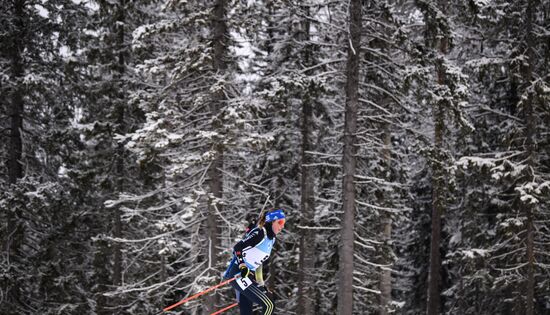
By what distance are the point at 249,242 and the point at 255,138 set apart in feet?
15.6

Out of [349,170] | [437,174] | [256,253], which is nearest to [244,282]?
[256,253]

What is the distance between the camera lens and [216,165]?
551 inches

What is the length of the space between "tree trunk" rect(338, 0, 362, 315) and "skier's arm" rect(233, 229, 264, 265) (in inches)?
192

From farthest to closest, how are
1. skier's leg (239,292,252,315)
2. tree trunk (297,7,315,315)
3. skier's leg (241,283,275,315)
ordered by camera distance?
tree trunk (297,7,315,315)
skier's leg (239,292,252,315)
skier's leg (241,283,275,315)

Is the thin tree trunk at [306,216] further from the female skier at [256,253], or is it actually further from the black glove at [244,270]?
the black glove at [244,270]

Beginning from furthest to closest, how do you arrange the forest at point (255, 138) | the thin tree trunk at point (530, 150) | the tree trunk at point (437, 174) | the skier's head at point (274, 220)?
the thin tree trunk at point (530, 150)
the tree trunk at point (437, 174)
the forest at point (255, 138)
the skier's head at point (274, 220)

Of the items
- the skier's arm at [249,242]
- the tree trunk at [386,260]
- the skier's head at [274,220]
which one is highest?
the skier's head at [274,220]

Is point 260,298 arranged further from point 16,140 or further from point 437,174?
point 16,140

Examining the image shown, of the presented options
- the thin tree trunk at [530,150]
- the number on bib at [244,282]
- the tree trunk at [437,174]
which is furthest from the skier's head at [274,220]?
the thin tree trunk at [530,150]

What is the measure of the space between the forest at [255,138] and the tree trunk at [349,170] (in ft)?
0.16

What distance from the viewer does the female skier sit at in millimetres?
Result: 9133

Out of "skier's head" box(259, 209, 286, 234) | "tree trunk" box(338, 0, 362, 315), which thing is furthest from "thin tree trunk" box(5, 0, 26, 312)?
"skier's head" box(259, 209, 286, 234)

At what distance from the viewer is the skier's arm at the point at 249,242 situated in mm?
9117

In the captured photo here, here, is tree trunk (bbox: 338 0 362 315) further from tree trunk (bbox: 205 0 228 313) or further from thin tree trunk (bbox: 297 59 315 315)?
thin tree trunk (bbox: 297 59 315 315)
